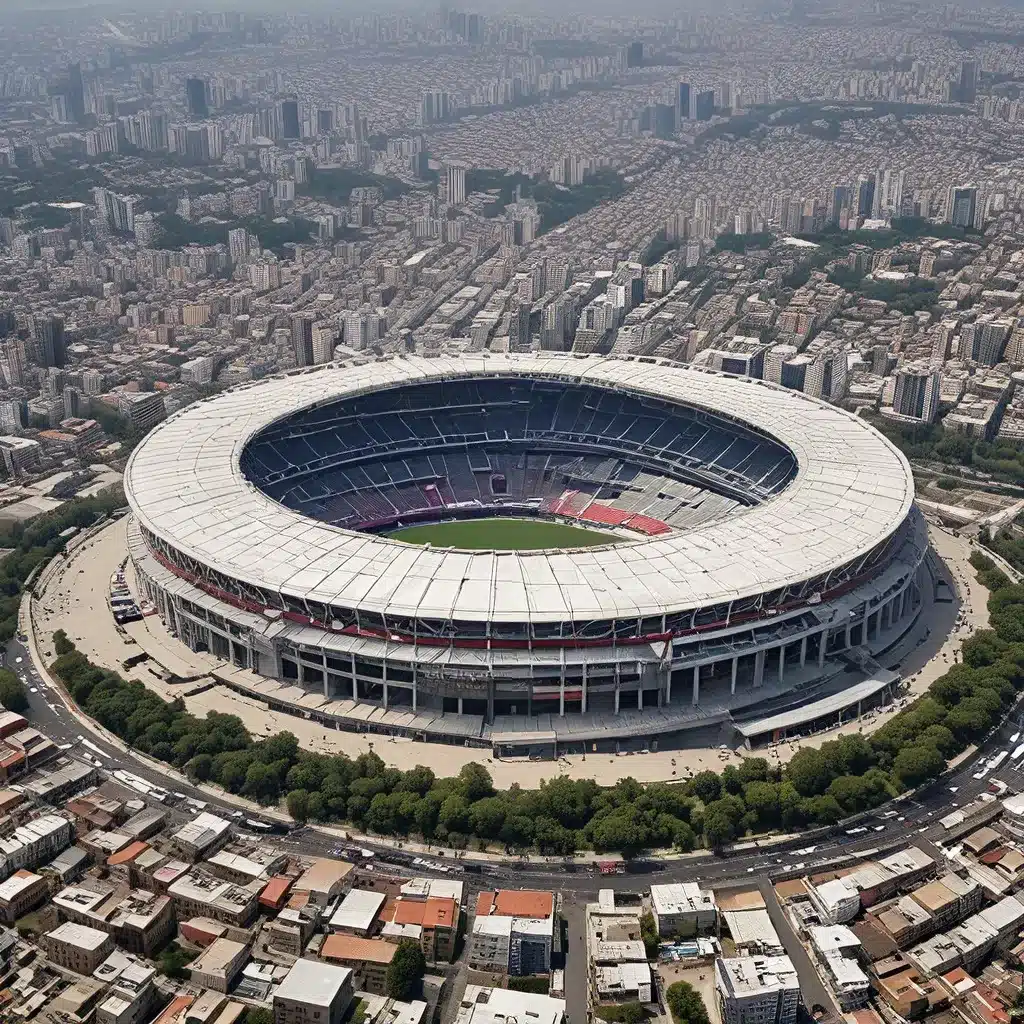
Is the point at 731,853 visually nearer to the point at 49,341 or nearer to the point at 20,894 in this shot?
the point at 20,894

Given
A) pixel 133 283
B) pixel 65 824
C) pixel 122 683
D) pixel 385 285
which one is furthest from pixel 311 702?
pixel 133 283

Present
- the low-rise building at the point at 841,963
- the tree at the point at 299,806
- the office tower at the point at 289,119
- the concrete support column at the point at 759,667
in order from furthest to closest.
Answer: the office tower at the point at 289,119, the concrete support column at the point at 759,667, the tree at the point at 299,806, the low-rise building at the point at 841,963

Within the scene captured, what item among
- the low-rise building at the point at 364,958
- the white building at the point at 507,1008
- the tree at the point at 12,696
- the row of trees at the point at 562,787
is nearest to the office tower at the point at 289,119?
the tree at the point at 12,696

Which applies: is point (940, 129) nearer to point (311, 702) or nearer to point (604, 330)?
point (604, 330)

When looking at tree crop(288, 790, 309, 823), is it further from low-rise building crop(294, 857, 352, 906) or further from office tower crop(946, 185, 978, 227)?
office tower crop(946, 185, 978, 227)

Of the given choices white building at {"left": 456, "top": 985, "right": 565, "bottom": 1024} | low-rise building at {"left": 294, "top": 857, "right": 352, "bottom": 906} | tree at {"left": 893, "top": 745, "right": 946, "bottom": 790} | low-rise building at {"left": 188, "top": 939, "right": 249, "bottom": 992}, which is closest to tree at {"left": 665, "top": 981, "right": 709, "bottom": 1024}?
white building at {"left": 456, "top": 985, "right": 565, "bottom": 1024}

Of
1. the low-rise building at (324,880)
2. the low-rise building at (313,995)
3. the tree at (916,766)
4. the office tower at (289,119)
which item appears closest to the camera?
the low-rise building at (313,995)

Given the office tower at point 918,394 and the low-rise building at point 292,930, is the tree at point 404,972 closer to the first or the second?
the low-rise building at point 292,930
